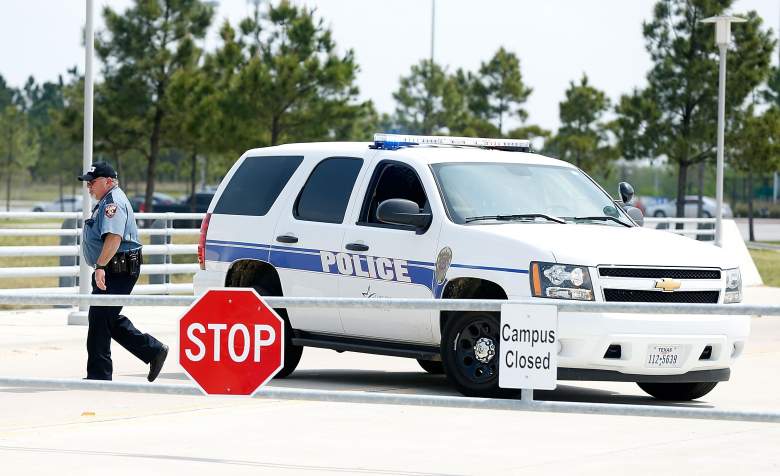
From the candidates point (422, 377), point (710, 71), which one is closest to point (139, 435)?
point (422, 377)

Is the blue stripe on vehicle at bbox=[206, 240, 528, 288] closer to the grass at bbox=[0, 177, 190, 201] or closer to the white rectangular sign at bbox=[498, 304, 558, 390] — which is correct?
the white rectangular sign at bbox=[498, 304, 558, 390]

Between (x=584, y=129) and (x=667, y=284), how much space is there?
154 ft

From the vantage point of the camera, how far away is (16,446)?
8.79 meters

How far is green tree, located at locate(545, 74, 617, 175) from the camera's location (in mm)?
55875

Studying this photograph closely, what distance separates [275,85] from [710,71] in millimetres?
12875

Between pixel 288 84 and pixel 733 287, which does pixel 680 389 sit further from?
pixel 288 84

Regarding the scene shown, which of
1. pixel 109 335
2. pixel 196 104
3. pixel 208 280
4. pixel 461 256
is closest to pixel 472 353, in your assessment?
pixel 461 256

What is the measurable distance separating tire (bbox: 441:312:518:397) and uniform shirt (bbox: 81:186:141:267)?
244cm

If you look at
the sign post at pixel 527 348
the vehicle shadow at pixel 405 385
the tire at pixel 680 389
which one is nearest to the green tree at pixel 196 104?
the vehicle shadow at pixel 405 385

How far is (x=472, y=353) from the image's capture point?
11.0 meters

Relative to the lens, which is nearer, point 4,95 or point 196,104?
point 196,104

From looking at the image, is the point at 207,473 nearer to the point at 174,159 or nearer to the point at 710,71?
the point at 710,71

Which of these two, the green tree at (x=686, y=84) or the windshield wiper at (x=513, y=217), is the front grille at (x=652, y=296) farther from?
the green tree at (x=686, y=84)

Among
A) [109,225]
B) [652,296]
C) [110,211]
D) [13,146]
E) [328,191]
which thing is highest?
[13,146]
